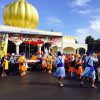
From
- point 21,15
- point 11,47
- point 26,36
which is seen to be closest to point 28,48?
point 11,47

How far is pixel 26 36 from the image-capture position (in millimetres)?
37562

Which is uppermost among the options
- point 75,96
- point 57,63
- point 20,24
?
point 20,24

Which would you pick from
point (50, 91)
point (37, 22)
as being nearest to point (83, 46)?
point (37, 22)

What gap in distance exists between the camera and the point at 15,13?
4962 centimetres

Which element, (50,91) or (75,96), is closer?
(75,96)

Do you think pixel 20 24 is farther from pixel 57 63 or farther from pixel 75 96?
pixel 75 96

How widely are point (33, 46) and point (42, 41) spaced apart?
3.98 meters

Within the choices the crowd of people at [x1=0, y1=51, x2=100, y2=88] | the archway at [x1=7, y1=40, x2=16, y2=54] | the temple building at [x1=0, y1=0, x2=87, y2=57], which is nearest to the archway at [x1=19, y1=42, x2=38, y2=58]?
the temple building at [x1=0, y1=0, x2=87, y2=57]

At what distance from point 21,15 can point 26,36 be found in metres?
12.2

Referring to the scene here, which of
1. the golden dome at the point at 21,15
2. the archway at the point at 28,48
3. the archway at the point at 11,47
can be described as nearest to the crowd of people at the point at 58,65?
the archway at the point at 11,47

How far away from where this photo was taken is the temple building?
3654cm

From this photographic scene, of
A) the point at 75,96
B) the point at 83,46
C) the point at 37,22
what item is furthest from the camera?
the point at 83,46

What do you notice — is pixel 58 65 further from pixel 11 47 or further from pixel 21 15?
pixel 21 15

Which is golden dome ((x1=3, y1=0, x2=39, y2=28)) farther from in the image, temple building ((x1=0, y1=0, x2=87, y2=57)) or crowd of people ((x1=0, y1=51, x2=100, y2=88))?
crowd of people ((x1=0, y1=51, x2=100, y2=88))
